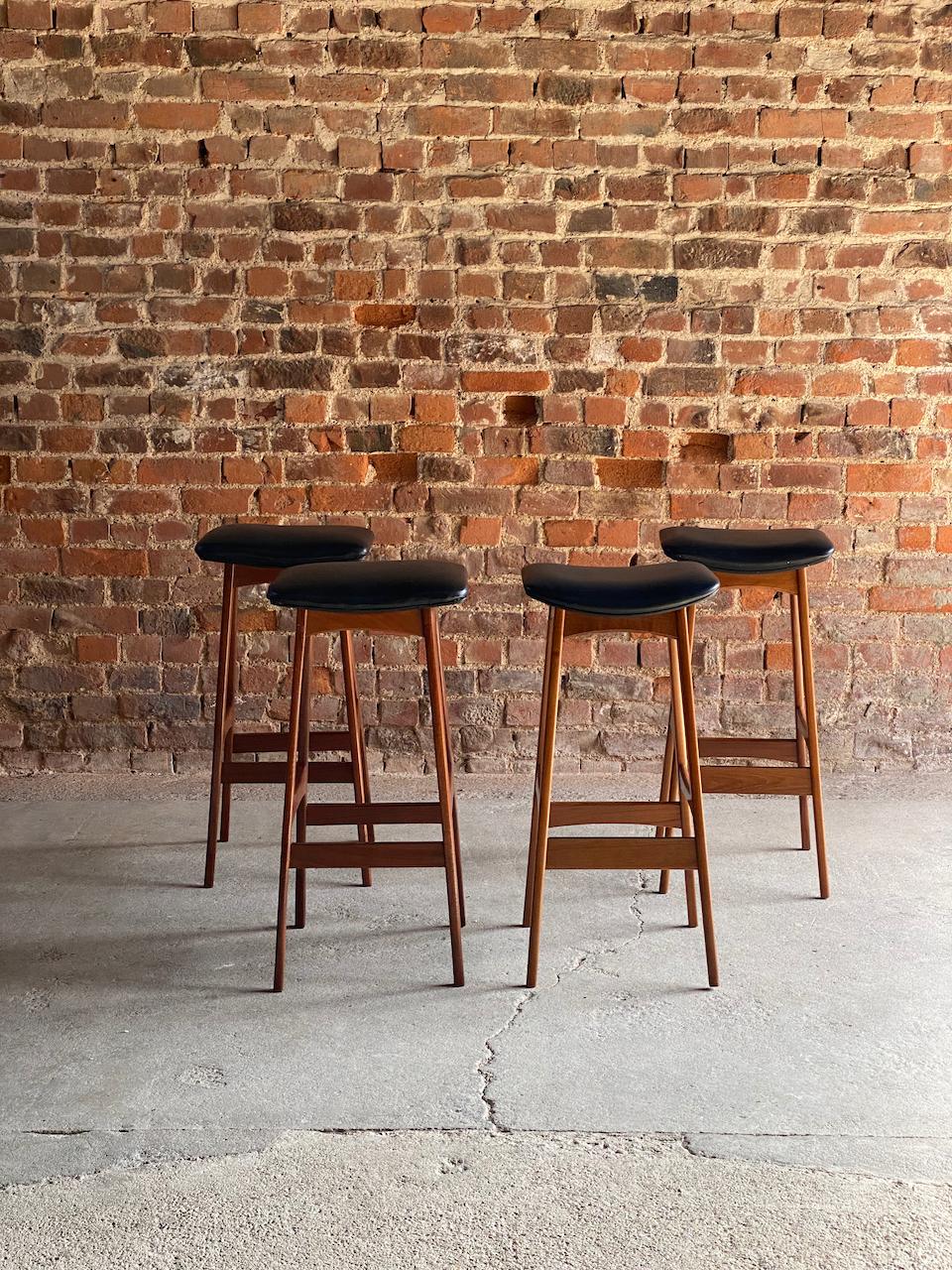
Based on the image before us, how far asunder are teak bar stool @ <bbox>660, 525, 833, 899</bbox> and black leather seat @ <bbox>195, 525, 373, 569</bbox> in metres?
0.88

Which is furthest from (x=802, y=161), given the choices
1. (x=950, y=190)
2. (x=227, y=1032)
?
(x=227, y=1032)

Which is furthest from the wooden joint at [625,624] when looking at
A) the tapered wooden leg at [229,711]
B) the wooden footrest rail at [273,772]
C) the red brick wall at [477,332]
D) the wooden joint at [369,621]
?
the red brick wall at [477,332]

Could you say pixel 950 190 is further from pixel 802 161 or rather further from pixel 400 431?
pixel 400 431

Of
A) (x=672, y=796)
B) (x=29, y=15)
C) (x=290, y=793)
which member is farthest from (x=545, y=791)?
(x=29, y=15)

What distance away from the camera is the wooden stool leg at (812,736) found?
3486 mm

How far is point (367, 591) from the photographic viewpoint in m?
2.87

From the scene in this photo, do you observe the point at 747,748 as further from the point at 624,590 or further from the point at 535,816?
the point at 624,590

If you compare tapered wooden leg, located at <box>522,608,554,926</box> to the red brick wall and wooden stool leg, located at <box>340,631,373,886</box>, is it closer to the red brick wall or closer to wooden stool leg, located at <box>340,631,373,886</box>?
wooden stool leg, located at <box>340,631,373,886</box>

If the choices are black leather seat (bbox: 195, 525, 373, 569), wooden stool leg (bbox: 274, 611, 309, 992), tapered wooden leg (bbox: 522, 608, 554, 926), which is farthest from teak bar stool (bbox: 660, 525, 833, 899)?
wooden stool leg (bbox: 274, 611, 309, 992)

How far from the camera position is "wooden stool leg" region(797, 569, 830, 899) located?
3486 millimetres

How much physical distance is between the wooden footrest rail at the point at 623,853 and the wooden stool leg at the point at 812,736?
2.18 ft

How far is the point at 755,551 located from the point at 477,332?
1.39 meters

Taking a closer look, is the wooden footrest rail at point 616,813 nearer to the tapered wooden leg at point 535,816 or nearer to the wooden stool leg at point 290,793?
the tapered wooden leg at point 535,816

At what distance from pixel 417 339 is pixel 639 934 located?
7.01 feet
